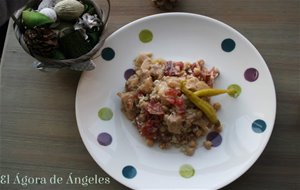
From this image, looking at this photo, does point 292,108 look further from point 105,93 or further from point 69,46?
point 69,46

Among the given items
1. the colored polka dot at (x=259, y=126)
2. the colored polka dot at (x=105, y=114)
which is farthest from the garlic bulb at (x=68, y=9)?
the colored polka dot at (x=259, y=126)

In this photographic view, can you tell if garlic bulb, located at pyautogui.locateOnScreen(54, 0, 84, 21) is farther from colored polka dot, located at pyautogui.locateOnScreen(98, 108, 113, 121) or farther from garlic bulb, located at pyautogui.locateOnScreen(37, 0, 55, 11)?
colored polka dot, located at pyautogui.locateOnScreen(98, 108, 113, 121)

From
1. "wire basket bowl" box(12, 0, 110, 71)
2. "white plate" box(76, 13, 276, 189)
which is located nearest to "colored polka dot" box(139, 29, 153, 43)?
"white plate" box(76, 13, 276, 189)

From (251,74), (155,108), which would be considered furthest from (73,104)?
(251,74)

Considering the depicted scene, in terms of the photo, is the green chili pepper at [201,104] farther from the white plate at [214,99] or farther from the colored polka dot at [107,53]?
the colored polka dot at [107,53]

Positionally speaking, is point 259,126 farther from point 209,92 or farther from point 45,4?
point 45,4

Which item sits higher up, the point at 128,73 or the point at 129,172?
the point at 128,73
